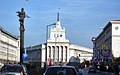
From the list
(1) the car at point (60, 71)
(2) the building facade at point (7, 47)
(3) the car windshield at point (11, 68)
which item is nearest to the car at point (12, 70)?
(3) the car windshield at point (11, 68)

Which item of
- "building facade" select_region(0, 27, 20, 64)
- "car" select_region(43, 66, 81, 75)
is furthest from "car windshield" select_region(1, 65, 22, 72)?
"building facade" select_region(0, 27, 20, 64)

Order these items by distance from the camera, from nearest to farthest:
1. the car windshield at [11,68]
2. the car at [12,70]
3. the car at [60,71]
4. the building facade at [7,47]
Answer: the car at [60,71] < the car at [12,70] < the car windshield at [11,68] < the building facade at [7,47]

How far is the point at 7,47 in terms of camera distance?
139 meters

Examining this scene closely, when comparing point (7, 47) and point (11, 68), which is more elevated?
point (7, 47)

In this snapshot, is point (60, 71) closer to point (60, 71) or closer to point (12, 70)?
point (60, 71)

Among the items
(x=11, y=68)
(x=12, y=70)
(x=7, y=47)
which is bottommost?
(x=12, y=70)

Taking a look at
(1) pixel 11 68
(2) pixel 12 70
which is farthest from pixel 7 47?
(2) pixel 12 70

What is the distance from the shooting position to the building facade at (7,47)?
12832cm

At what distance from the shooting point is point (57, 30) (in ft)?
641

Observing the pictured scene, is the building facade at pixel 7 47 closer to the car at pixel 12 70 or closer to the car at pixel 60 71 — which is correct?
the car at pixel 12 70

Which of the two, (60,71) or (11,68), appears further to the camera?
(11,68)

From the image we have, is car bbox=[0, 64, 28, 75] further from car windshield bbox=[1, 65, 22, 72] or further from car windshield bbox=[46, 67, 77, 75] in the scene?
car windshield bbox=[46, 67, 77, 75]

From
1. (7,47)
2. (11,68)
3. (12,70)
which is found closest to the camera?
(12,70)

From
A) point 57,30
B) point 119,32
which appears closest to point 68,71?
point 119,32
